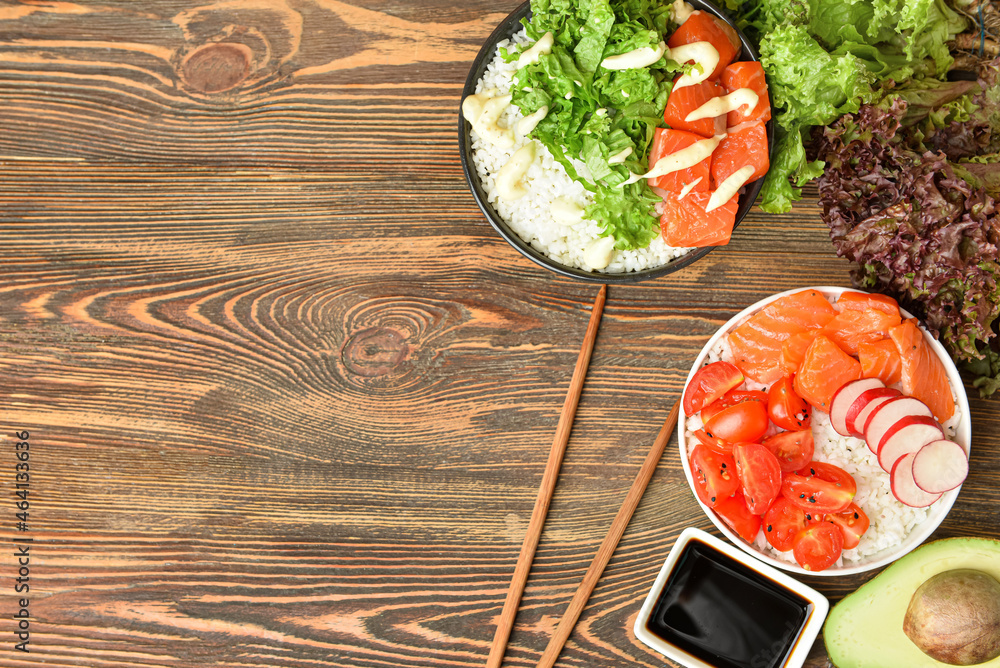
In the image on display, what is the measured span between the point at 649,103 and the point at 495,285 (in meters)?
0.61

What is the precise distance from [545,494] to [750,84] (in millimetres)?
1111

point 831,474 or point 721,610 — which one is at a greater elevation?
point 831,474

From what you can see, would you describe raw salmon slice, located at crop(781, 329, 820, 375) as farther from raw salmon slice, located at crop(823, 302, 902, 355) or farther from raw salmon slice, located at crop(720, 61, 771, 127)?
raw salmon slice, located at crop(720, 61, 771, 127)

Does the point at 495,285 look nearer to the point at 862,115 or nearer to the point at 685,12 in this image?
the point at 685,12

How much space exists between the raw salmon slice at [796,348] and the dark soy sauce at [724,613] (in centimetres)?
52

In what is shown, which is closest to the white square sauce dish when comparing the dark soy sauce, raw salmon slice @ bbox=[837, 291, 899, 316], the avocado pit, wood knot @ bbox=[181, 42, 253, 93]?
the dark soy sauce

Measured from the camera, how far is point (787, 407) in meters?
1.49

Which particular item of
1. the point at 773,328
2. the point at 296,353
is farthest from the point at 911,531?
the point at 296,353

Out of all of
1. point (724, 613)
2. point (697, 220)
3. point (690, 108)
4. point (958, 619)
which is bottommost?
point (724, 613)

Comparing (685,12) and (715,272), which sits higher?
(685,12)

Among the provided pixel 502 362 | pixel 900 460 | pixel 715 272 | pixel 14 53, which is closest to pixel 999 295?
pixel 900 460

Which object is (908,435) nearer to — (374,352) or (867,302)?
(867,302)

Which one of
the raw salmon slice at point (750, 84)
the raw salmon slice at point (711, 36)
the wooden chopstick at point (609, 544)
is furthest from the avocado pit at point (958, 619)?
the raw salmon slice at point (711, 36)

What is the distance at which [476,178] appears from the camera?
1563 millimetres
